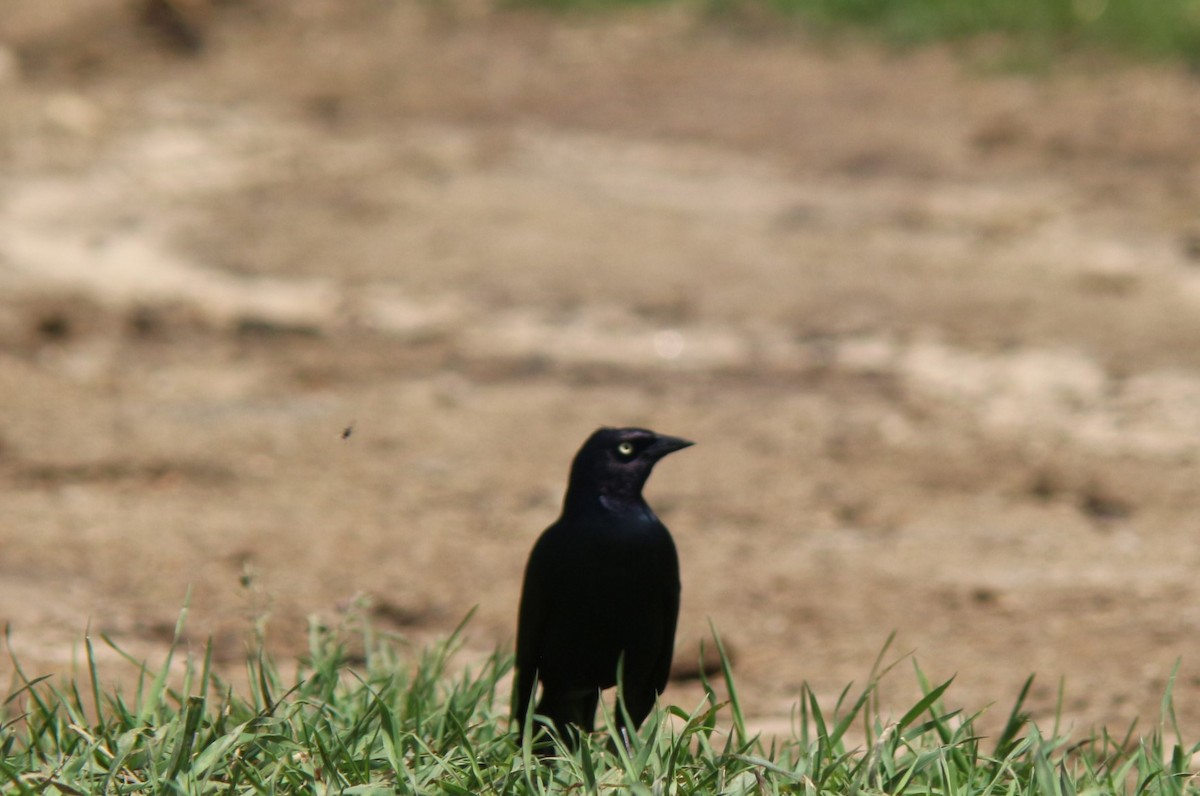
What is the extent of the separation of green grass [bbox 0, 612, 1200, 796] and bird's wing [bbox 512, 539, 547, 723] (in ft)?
0.35

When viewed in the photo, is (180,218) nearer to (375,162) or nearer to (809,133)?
(375,162)

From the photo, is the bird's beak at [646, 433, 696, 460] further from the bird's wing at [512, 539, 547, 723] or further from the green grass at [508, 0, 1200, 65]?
the green grass at [508, 0, 1200, 65]

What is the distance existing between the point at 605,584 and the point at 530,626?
0.19m

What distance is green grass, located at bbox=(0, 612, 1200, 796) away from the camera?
8.92ft

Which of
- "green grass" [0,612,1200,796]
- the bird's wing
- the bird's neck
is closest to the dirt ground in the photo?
"green grass" [0,612,1200,796]

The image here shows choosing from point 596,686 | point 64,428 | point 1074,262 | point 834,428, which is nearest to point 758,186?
point 1074,262

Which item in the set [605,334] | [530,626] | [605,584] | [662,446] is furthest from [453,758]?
[605,334]

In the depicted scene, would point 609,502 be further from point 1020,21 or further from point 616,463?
point 1020,21

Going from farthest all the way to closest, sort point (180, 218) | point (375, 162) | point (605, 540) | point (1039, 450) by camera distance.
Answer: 1. point (375, 162)
2. point (180, 218)
3. point (1039, 450)
4. point (605, 540)

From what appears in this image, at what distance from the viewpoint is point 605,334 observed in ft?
20.9

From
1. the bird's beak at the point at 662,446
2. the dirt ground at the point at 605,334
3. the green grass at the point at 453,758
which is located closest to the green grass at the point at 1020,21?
the dirt ground at the point at 605,334

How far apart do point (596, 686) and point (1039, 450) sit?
2.77 metres

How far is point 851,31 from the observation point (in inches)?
376

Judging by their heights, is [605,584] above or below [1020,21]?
below
